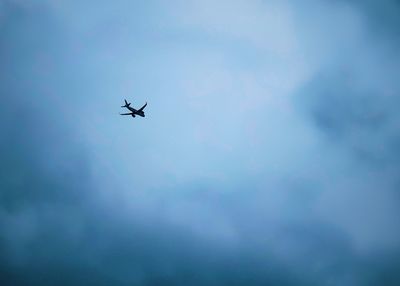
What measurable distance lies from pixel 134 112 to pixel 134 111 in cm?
52

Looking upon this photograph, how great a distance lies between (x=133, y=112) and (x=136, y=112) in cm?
92

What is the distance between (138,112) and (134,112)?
1.32m

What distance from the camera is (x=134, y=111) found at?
110m

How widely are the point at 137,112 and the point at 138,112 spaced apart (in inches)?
14.5

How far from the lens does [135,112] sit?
4343 inches

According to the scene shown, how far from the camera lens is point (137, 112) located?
4350 inches

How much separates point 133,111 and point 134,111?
14.4 inches

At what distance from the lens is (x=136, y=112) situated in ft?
362

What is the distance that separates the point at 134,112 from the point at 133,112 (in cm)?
33

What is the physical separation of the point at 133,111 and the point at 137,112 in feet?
4.16

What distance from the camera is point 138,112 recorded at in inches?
4360

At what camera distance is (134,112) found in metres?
110

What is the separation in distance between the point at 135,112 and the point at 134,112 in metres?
0.37
